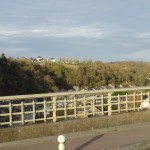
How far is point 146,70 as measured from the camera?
129375mm

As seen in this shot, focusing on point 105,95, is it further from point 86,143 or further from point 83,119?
point 86,143

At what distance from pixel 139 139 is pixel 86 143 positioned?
75.4 inches

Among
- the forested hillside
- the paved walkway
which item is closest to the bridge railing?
the paved walkway

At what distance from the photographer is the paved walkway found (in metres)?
13.1

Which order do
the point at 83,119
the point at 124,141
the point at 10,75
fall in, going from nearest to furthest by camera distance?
1. the point at 124,141
2. the point at 83,119
3. the point at 10,75

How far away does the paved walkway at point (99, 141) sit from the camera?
13078 mm

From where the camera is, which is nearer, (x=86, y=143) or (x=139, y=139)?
(x=86, y=143)

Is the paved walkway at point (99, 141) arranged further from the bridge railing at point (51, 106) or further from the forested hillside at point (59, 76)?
the forested hillside at point (59, 76)

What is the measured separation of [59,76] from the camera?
104312 millimetres

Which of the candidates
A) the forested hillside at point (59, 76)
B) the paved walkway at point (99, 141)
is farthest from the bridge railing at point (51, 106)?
the forested hillside at point (59, 76)

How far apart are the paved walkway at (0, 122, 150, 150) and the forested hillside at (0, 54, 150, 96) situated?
5387cm

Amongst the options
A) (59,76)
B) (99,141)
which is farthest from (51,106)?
(59,76)

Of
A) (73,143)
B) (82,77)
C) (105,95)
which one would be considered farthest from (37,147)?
(82,77)

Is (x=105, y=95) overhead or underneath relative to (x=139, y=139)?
overhead
